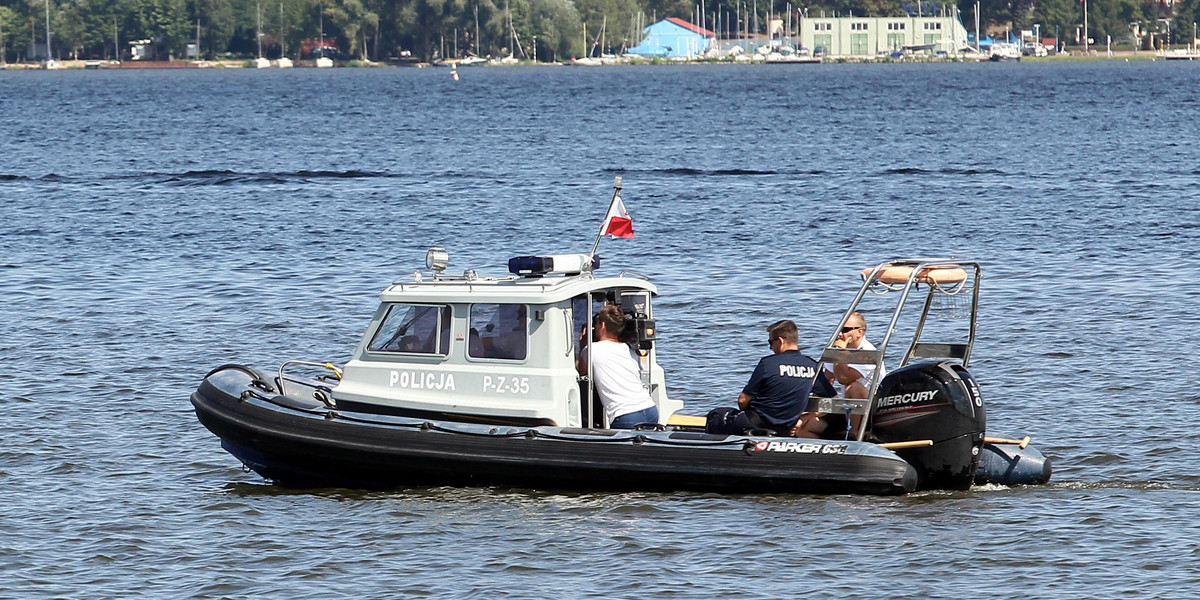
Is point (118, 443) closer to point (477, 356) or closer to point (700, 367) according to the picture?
point (477, 356)

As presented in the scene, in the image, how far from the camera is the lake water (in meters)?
10.6

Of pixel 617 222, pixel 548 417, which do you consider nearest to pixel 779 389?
pixel 548 417

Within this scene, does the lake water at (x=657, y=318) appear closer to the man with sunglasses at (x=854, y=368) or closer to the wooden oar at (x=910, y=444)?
the wooden oar at (x=910, y=444)

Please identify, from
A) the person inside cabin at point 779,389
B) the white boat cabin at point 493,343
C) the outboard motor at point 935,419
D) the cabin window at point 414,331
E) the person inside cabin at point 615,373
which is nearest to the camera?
the outboard motor at point 935,419

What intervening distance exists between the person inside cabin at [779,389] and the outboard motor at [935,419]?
583 millimetres

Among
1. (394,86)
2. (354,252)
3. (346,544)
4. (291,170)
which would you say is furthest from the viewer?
(394,86)

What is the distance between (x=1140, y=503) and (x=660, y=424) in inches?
144

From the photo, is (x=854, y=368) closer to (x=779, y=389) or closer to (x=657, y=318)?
(x=779, y=389)

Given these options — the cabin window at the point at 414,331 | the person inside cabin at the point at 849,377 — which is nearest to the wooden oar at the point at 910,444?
the person inside cabin at the point at 849,377

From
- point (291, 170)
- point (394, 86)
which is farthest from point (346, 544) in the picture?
point (394, 86)

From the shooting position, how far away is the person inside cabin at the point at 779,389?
38.1ft

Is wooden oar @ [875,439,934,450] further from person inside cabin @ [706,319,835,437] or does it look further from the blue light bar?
the blue light bar

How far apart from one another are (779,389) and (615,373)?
1248 mm

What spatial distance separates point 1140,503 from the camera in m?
11.8
